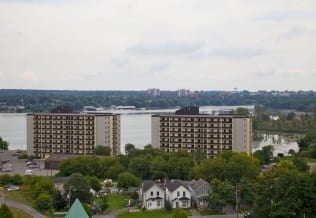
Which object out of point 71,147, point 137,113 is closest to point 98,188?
point 71,147

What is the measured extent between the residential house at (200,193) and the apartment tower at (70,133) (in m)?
11.8

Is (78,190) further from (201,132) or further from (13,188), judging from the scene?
(201,132)

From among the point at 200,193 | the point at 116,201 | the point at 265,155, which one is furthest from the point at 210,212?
the point at 265,155

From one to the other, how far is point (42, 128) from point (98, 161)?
8626 millimetres

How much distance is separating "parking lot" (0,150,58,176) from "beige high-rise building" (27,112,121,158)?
1180 mm

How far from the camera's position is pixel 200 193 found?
52.7 ft

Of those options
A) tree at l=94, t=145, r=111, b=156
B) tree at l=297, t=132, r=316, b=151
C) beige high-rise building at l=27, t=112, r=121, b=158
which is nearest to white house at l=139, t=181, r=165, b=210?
tree at l=94, t=145, r=111, b=156

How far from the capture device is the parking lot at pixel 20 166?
22.6 m

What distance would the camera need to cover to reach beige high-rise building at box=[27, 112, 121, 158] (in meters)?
28.0

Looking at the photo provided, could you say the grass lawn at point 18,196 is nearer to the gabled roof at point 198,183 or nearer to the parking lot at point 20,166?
the gabled roof at point 198,183

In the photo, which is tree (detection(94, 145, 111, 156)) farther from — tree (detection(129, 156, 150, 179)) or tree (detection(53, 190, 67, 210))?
tree (detection(53, 190, 67, 210))

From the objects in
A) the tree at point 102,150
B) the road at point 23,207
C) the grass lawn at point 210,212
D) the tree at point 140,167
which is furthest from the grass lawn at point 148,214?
the tree at point 102,150

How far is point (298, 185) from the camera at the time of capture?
12.5 m

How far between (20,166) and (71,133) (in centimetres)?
402
